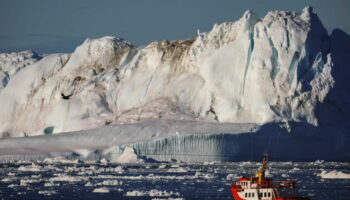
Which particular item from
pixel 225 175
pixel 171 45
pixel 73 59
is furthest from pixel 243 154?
pixel 73 59

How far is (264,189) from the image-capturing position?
3334cm

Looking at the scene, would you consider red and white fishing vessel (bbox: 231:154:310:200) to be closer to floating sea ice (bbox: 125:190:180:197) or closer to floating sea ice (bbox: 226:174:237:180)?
floating sea ice (bbox: 125:190:180:197)

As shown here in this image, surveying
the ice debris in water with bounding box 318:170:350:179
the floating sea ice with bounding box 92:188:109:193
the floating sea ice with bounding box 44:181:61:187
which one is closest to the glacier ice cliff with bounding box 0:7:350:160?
the ice debris in water with bounding box 318:170:350:179

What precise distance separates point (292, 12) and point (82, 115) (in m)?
17.9

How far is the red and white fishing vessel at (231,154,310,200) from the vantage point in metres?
33.0

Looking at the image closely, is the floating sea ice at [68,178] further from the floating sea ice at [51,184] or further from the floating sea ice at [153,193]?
the floating sea ice at [153,193]

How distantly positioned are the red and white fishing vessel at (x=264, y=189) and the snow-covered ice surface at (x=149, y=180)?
3.08m

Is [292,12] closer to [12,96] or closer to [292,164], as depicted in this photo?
[292,164]

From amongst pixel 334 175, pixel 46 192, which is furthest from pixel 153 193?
pixel 334 175

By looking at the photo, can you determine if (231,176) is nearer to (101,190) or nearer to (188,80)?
(101,190)

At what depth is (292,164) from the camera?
56.7 m

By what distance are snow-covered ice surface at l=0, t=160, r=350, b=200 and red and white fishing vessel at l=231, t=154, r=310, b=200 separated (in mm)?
3075

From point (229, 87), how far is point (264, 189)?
2911 cm

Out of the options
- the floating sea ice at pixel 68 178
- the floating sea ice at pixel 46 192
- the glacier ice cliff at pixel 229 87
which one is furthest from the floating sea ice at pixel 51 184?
the glacier ice cliff at pixel 229 87
